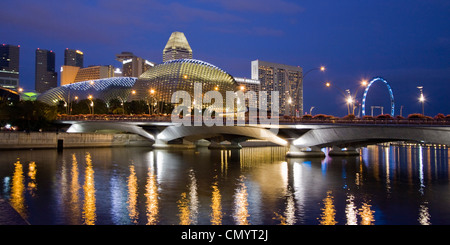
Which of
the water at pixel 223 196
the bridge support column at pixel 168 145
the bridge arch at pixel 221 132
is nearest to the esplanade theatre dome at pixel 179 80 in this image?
the bridge support column at pixel 168 145

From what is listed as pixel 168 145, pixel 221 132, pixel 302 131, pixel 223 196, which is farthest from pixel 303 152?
pixel 223 196

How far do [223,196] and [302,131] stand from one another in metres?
31.8

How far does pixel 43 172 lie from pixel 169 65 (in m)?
105

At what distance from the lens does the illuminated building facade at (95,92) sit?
152 meters

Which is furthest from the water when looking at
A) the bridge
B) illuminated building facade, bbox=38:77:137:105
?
illuminated building facade, bbox=38:77:137:105

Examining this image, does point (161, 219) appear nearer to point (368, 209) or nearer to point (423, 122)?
point (368, 209)

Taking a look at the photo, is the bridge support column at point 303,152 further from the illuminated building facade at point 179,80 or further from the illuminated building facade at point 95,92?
the illuminated building facade at point 95,92

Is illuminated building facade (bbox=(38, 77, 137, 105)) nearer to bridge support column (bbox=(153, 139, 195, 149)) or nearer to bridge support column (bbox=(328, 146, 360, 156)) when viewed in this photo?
bridge support column (bbox=(153, 139, 195, 149))

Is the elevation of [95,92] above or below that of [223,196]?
above

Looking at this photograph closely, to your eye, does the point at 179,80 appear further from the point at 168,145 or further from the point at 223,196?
the point at 223,196

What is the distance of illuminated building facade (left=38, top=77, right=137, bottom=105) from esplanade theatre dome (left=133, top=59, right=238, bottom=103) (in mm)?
15485

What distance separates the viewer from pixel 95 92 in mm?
154500

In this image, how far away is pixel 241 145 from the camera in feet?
280

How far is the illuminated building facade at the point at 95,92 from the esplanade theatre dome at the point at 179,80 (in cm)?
Answer: 1549
